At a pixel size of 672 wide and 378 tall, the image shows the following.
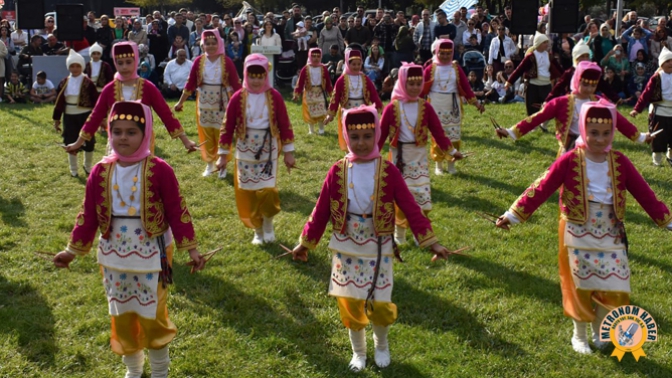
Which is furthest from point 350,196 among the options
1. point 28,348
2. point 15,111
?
point 15,111

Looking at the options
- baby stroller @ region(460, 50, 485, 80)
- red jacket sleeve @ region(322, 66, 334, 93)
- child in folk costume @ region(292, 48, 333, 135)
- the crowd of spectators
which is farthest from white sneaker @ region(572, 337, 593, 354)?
baby stroller @ region(460, 50, 485, 80)

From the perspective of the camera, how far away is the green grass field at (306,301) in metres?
5.52

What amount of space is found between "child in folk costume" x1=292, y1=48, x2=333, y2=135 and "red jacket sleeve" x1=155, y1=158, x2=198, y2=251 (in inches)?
359

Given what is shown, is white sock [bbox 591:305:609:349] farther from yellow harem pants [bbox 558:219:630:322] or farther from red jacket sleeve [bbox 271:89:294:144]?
red jacket sleeve [bbox 271:89:294:144]

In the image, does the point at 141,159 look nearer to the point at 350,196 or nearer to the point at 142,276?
the point at 142,276

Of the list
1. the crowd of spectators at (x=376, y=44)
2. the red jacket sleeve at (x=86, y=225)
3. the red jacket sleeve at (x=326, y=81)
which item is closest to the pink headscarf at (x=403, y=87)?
the red jacket sleeve at (x=86, y=225)

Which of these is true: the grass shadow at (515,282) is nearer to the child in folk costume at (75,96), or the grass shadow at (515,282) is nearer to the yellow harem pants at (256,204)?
the yellow harem pants at (256,204)

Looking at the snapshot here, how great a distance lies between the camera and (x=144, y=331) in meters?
4.98

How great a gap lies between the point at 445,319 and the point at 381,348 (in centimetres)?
98

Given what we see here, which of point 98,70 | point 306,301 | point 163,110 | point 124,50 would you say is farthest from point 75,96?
point 306,301

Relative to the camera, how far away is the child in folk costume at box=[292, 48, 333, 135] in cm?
1385

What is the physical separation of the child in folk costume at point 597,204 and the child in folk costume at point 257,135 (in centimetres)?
312

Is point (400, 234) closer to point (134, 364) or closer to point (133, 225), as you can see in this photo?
point (134, 364)

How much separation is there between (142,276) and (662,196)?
752cm
